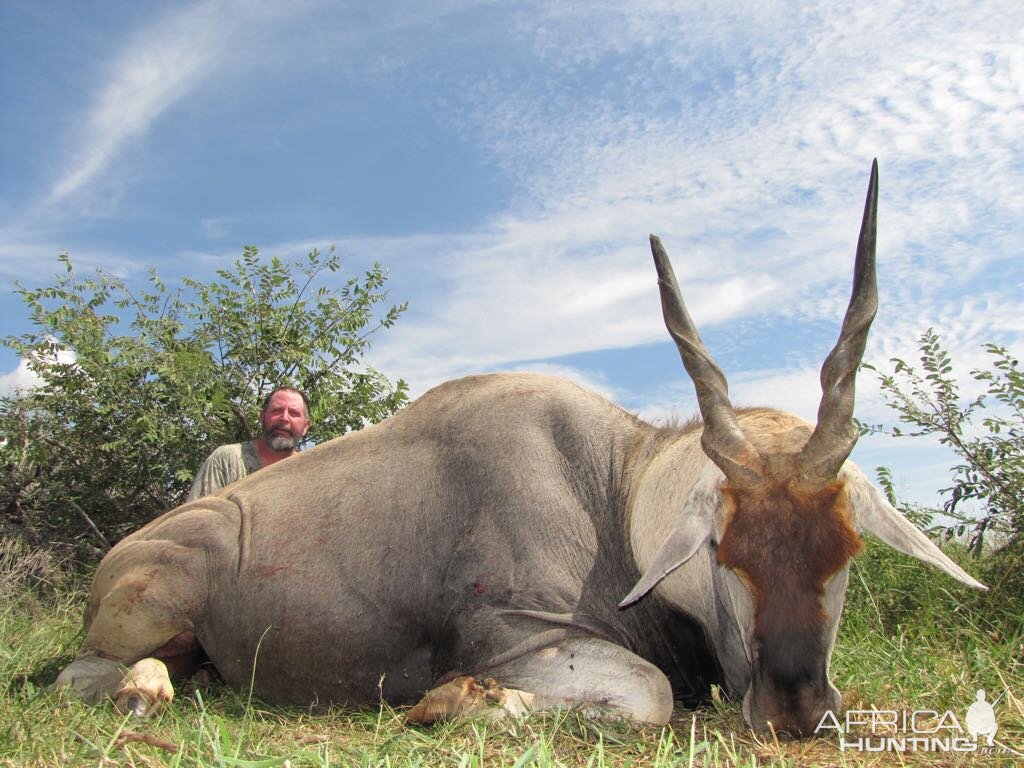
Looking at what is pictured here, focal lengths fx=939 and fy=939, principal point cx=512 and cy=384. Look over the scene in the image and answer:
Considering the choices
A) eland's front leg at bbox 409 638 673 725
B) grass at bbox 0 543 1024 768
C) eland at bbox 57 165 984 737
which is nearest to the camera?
grass at bbox 0 543 1024 768

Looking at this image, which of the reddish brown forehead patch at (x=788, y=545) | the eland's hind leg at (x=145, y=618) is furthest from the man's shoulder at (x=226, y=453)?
the reddish brown forehead patch at (x=788, y=545)

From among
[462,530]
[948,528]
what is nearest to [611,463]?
[462,530]

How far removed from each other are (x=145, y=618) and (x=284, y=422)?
352 cm

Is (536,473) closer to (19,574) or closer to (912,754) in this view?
(912,754)

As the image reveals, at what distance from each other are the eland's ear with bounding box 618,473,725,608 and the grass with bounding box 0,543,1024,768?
572 millimetres

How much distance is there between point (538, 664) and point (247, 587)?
1.71 metres

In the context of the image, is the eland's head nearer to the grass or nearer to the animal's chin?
the animal's chin

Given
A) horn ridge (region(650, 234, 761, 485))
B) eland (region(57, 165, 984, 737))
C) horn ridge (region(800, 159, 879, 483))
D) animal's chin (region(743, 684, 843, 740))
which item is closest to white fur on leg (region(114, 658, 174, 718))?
eland (region(57, 165, 984, 737))

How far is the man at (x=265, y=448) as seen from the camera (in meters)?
8.22

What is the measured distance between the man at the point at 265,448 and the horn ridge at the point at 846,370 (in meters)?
5.52

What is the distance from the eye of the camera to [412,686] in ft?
14.8

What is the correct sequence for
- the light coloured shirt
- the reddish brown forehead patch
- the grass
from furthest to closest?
1. the light coloured shirt
2. the reddish brown forehead patch
3. the grass

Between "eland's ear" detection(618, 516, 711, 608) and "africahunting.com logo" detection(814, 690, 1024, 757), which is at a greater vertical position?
"eland's ear" detection(618, 516, 711, 608)

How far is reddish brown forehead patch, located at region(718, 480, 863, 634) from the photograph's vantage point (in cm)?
325
